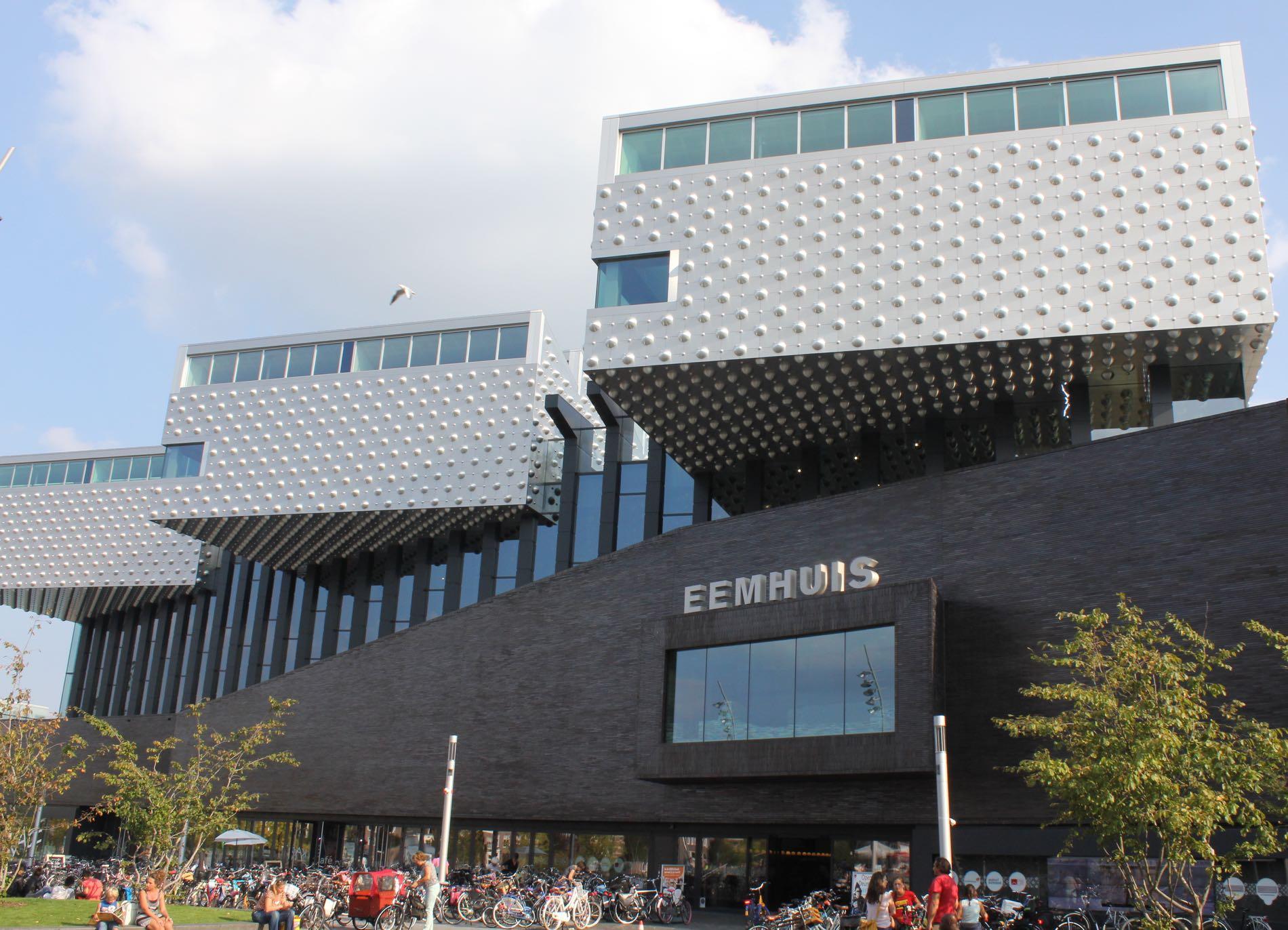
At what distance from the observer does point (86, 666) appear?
Result: 70750 mm

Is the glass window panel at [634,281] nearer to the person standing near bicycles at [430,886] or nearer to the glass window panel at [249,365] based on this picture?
the person standing near bicycles at [430,886]

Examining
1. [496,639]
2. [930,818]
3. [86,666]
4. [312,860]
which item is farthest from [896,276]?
[86,666]

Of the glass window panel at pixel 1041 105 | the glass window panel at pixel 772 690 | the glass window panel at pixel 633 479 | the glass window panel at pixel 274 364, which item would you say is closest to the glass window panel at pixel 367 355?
the glass window panel at pixel 274 364

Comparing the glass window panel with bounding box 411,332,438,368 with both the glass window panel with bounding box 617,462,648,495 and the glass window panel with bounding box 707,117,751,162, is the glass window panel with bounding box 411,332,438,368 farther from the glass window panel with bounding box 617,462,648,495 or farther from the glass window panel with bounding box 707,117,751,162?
the glass window panel with bounding box 707,117,751,162

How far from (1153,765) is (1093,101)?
21.3 m

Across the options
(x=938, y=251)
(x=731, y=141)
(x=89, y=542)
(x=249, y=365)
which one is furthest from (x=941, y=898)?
(x=89, y=542)

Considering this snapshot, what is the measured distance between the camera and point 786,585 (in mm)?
30391

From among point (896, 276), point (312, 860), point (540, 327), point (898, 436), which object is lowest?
point (312, 860)

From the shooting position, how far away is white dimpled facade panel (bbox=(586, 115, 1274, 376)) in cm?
3058

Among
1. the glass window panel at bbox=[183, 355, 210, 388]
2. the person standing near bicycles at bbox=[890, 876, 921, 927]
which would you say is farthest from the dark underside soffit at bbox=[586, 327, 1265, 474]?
the glass window panel at bbox=[183, 355, 210, 388]

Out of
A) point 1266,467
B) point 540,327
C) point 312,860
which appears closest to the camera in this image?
point 1266,467

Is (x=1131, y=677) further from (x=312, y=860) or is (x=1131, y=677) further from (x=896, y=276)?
(x=312, y=860)

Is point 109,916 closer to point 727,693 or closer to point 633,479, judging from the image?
point 727,693

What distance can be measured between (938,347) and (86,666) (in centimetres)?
5803
